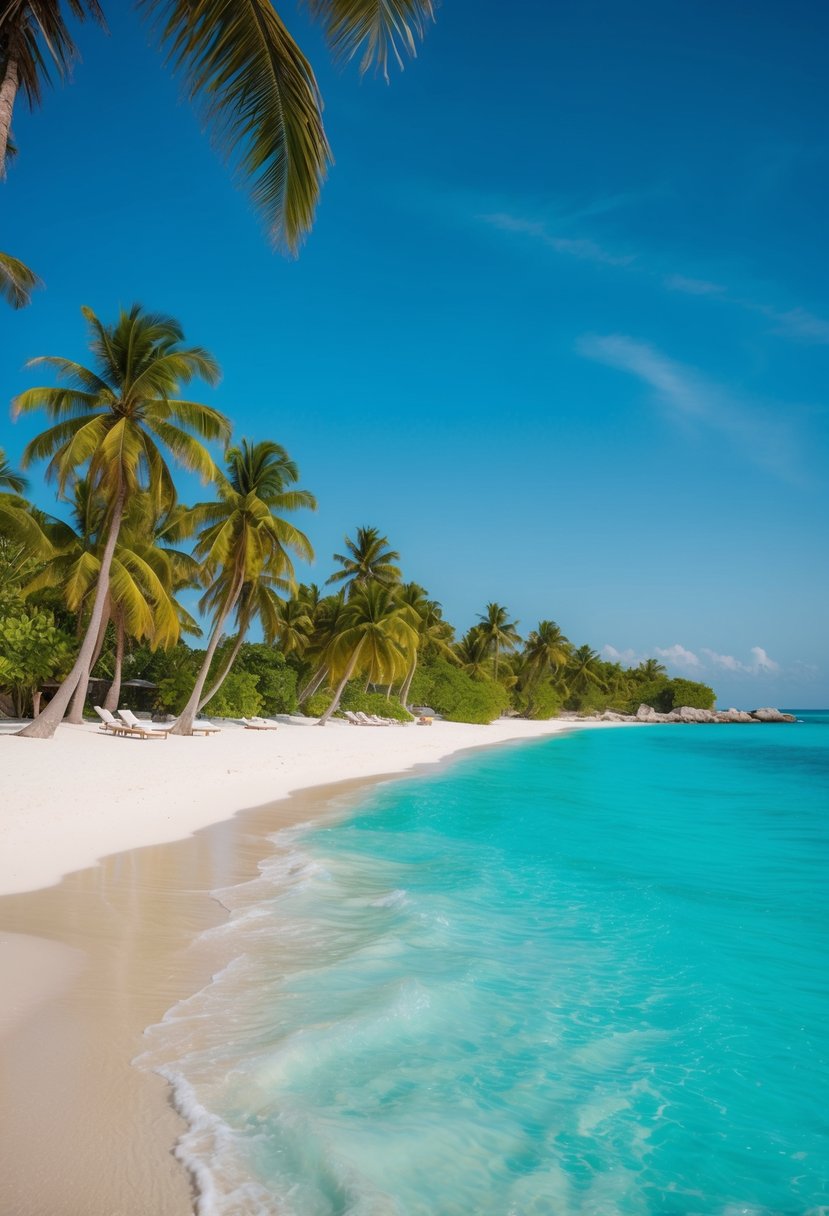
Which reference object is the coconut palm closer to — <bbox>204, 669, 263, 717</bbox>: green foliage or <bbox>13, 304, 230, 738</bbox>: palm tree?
<bbox>204, 669, 263, 717</bbox>: green foliage

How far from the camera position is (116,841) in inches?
353

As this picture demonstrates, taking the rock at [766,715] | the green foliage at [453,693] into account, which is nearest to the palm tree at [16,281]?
the green foliage at [453,693]

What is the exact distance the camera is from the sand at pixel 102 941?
9.20 ft

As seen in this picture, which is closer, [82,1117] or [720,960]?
[82,1117]

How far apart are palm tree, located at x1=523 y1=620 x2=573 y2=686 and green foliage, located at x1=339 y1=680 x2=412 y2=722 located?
92.6 ft

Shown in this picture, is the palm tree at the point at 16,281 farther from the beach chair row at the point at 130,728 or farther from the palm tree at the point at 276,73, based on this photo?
the beach chair row at the point at 130,728

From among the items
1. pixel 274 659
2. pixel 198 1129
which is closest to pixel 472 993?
pixel 198 1129

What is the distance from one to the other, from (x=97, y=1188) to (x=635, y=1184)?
240 centimetres

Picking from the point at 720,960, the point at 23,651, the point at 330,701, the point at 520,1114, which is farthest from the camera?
the point at 330,701

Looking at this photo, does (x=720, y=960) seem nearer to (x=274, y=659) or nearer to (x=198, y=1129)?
(x=198, y=1129)

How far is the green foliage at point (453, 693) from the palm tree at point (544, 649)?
15868 millimetres

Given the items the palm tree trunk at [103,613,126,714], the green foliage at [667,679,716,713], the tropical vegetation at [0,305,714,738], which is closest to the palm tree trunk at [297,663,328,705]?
the tropical vegetation at [0,305,714,738]

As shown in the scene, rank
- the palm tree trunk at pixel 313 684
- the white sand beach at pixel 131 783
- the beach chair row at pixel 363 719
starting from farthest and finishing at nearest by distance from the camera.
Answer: the palm tree trunk at pixel 313 684, the beach chair row at pixel 363 719, the white sand beach at pixel 131 783

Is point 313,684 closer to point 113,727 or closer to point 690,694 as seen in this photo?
point 113,727
